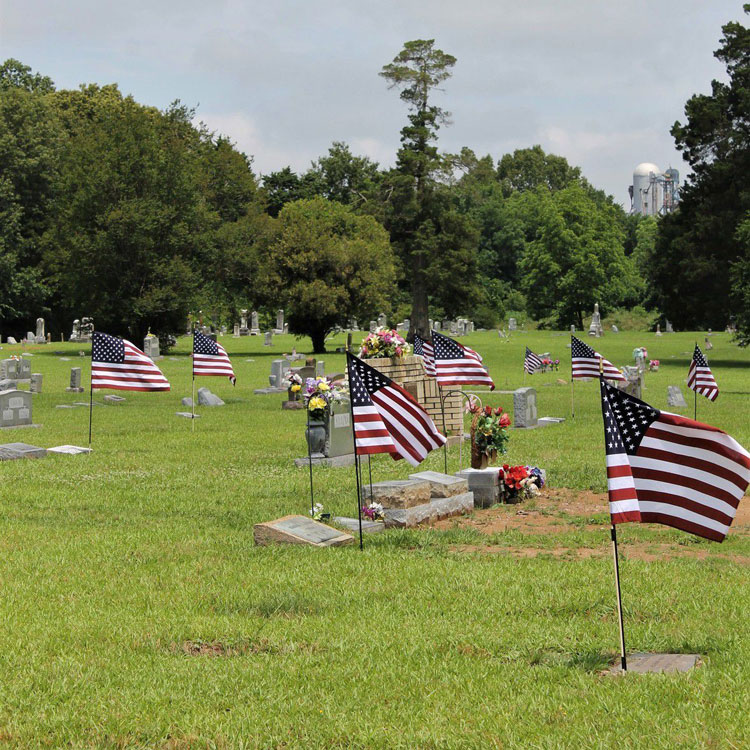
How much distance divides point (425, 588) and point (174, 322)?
5074 cm

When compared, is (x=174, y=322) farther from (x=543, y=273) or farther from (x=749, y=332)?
(x=543, y=273)

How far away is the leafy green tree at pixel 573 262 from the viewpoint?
271ft

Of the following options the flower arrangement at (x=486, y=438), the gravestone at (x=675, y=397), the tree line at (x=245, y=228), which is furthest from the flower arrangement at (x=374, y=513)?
the tree line at (x=245, y=228)

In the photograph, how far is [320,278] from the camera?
59.9 meters

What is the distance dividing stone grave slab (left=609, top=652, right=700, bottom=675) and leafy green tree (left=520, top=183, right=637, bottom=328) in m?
76.0

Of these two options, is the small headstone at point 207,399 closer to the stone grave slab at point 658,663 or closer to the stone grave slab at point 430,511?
the stone grave slab at point 430,511

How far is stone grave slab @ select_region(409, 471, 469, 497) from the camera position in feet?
47.0

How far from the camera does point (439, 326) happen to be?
81.1 meters

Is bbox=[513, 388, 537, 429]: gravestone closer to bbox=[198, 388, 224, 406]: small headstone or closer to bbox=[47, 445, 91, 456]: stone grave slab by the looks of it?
bbox=[198, 388, 224, 406]: small headstone

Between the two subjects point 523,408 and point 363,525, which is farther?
point 523,408

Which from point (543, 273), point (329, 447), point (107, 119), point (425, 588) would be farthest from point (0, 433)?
point (543, 273)

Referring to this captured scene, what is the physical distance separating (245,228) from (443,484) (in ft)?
173

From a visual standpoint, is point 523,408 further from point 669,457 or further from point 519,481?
point 669,457

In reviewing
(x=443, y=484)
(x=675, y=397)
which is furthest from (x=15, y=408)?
(x=675, y=397)
